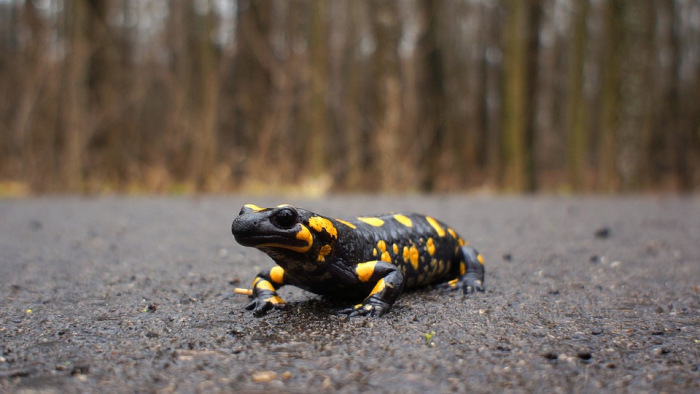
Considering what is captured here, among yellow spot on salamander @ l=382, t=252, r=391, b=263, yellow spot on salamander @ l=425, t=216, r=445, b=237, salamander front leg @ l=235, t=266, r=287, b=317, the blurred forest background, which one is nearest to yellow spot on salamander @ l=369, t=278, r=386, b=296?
yellow spot on salamander @ l=382, t=252, r=391, b=263

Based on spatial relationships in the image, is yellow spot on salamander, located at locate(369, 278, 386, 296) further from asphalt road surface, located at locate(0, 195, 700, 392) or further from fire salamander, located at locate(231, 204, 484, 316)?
asphalt road surface, located at locate(0, 195, 700, 392)

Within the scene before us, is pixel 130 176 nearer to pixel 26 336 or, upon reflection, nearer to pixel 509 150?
pixel 509 150

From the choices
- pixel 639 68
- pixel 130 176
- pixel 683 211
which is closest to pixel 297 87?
pixel 130 176

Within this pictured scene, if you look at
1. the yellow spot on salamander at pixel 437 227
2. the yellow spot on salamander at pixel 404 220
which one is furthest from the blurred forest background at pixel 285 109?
the yellow spot on salamander at pixel 404 220

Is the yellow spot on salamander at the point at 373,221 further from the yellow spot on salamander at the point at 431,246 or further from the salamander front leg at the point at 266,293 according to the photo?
the salamander front leg at the point at 266,293

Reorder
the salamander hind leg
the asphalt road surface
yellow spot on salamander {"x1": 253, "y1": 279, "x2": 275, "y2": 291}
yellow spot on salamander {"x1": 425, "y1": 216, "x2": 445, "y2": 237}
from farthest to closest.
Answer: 1. yellow spot on salamander {"x1": 425, "y1": 216, "x2": 445, "y2": 237}
2. the salamander hind leg
3. yellow spot on salamander {"x1": 253, "y1": 279, "x2": 275, "y2": 291}
4. the asphalt road surface

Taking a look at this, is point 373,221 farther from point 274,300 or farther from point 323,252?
point 274,300
